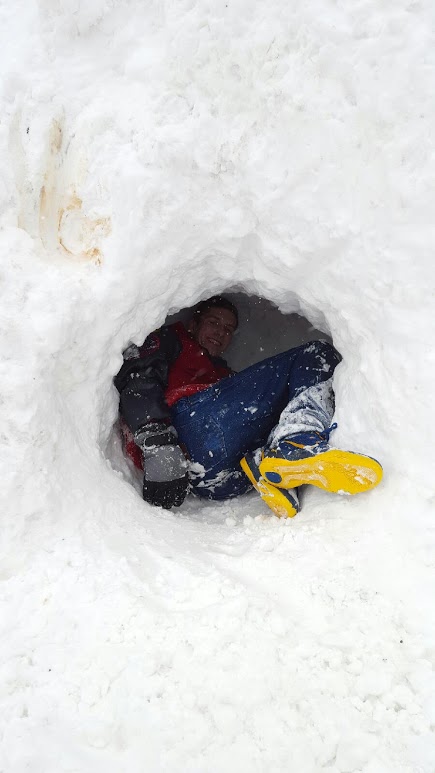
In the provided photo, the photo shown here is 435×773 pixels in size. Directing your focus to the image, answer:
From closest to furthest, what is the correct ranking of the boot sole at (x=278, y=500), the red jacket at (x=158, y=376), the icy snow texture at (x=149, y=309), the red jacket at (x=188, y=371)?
the icy snow texture at (x=149, y=309) → the boot sole at (x=278, y=500) → the red jacket at (x=158, y=376) → the red jacket at (x=188, y=371)

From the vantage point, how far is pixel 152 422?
98.3 inches

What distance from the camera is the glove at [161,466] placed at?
239 cm

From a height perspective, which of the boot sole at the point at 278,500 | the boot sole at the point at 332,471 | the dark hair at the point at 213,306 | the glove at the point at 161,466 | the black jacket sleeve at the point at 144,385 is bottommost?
the glove at the point at 161,466

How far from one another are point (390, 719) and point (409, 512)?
25.4 inches

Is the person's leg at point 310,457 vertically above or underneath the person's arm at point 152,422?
above

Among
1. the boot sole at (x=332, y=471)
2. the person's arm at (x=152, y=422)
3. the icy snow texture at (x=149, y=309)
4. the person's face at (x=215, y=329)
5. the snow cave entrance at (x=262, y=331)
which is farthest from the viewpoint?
the snow cave entrance at (x=262, y=331)

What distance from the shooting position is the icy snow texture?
4.56 ft

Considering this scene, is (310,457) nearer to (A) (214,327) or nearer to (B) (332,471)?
(B) (332,471)

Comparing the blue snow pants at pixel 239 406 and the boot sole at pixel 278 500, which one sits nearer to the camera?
the boot sole at pixel 278 500

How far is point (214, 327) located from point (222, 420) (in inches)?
31.9

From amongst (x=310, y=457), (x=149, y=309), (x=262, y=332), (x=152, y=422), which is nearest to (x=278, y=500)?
(x=310, y=457)

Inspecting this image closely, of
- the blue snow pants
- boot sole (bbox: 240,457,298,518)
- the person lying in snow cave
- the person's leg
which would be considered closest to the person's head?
the person lying in snow cave

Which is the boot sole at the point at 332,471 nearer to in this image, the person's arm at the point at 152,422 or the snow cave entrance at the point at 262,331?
the person's arm at the point at 152,422

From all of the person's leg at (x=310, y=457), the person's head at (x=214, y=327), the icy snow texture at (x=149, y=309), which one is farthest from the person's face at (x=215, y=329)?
the icy snow texture at (x=149, y=309)
